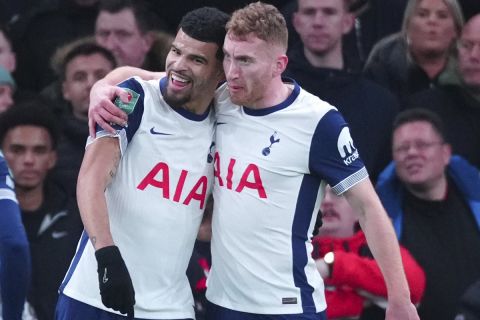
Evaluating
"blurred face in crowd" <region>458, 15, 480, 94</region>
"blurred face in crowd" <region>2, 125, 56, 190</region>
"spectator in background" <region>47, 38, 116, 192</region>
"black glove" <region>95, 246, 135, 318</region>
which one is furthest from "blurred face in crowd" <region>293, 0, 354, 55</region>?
"black glove" <region>95, 246, 135, 318</region>

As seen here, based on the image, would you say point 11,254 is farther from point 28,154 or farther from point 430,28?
point 430,28

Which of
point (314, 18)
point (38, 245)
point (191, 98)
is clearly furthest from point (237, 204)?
point (314, 18)

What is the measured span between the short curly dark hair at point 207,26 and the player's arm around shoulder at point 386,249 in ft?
2.63

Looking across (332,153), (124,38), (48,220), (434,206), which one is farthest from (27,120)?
(332,153)

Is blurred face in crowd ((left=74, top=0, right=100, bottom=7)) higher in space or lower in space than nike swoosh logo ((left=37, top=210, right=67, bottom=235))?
higher

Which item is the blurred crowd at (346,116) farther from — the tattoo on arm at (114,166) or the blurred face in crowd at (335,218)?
the tattoo on arm at (114,166)

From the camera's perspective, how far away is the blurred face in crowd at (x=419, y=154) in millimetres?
7723

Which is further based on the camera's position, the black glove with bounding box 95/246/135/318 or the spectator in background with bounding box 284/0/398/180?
the spectator in background with bounding box 284/0/398/180

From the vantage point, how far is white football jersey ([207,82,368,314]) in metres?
5.82

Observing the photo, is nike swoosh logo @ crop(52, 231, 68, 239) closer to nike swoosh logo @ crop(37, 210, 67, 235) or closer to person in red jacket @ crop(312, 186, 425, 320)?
nike swoosh logo @ crop(37, 210, 67, 235)

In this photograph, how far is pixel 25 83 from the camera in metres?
9.38

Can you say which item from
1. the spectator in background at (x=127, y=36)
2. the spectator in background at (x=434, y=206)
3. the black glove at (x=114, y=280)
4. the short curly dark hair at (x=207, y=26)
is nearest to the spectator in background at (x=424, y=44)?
the spectator in background at (x=434, y=206)

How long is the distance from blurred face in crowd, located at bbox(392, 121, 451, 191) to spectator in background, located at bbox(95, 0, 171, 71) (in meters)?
1.77

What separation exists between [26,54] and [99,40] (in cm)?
61
